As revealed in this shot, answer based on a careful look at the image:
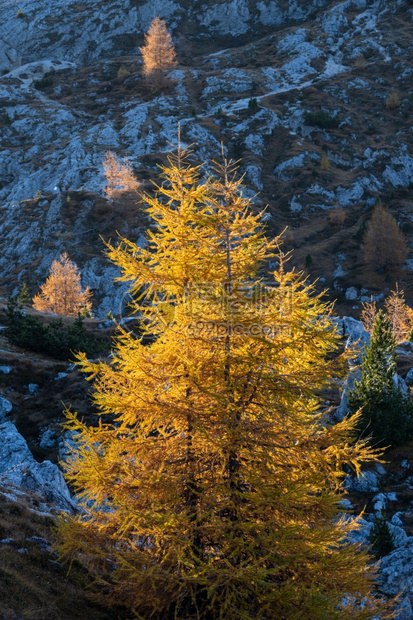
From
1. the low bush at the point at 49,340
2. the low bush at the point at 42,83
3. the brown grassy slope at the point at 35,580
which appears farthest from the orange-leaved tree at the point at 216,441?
the low bush at the point at 42,83

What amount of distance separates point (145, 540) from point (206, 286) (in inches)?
203

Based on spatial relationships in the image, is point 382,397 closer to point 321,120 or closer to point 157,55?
point 321,120

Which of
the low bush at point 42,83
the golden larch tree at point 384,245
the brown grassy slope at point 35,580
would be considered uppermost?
the low bush at point 42,83

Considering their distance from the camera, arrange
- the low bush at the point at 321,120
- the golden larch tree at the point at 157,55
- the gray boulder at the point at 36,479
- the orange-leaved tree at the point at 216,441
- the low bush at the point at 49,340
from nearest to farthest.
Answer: the orange-leaved tree at the point at 216,441
the gray boulder at the point at 36,479
the low bush at the point at 49,340
the low bush at the point at 321,120
the golden larch tree at the point at 157,55

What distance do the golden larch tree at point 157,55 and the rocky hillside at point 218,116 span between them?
342 cm

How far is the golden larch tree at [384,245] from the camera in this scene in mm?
63000

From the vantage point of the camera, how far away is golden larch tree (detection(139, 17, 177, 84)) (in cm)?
10219

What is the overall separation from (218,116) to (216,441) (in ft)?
315

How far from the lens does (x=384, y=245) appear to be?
62.9 meters

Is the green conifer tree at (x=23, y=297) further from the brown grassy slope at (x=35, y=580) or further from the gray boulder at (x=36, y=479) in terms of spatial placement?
the brown grassy slope at (x=35, y=580)

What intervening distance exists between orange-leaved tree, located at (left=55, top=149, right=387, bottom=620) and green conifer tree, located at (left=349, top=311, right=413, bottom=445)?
15.0 m

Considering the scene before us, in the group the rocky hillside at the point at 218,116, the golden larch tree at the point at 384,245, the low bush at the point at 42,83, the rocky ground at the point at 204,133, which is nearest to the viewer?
the rocky ground at the point at 204,133

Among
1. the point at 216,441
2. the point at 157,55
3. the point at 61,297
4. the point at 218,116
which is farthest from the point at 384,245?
the point at 157,55

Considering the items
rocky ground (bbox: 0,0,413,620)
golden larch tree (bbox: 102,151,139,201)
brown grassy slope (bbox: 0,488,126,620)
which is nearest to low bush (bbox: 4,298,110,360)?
rocky ground (bbox: 0,0,413,620)
